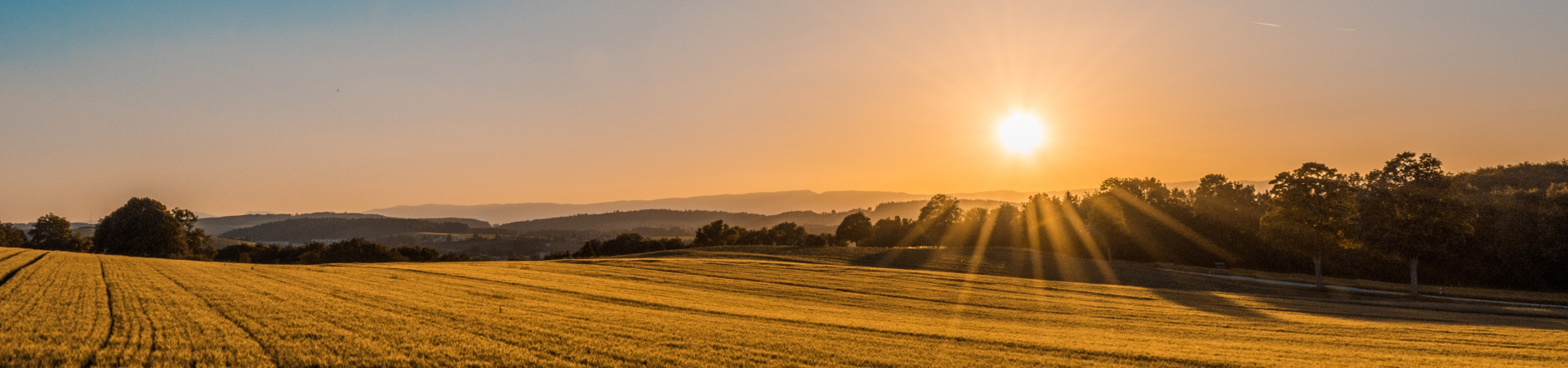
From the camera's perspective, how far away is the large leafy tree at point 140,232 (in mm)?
69750

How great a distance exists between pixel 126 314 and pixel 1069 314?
2975cm

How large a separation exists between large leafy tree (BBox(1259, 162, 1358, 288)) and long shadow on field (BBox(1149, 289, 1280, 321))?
1175 cm

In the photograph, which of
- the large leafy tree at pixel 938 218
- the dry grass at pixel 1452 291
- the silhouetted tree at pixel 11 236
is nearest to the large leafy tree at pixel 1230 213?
the dry grass at pixel 1452 291

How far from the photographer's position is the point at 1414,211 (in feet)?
135

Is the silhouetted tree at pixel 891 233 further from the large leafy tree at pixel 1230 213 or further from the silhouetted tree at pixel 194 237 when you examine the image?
the silhouetted tree at pixel 194 237

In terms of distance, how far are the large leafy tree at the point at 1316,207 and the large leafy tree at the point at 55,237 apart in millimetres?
124693

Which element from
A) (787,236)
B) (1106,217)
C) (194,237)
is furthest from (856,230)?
(194,237)

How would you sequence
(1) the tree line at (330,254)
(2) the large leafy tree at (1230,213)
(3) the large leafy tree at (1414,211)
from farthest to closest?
(1) the tree line at (330,254)
(2) the large leafy tree at (1230,213)
(3) the large leafy tree at (1414,211)

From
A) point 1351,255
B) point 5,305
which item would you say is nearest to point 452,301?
point 5,305

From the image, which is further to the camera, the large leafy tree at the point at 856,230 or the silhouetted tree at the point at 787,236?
the silhouetted tree at the point at 787,236

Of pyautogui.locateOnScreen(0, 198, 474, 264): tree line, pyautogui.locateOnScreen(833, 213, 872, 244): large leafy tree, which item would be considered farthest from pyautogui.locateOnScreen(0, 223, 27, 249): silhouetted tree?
pyautogui.locateOnScreen(833, 213, 872, 244): large leafy tree

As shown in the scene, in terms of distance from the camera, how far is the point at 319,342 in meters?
11.7

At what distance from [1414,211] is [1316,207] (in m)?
5.53

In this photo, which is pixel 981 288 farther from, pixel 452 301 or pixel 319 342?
pixel 319 342
